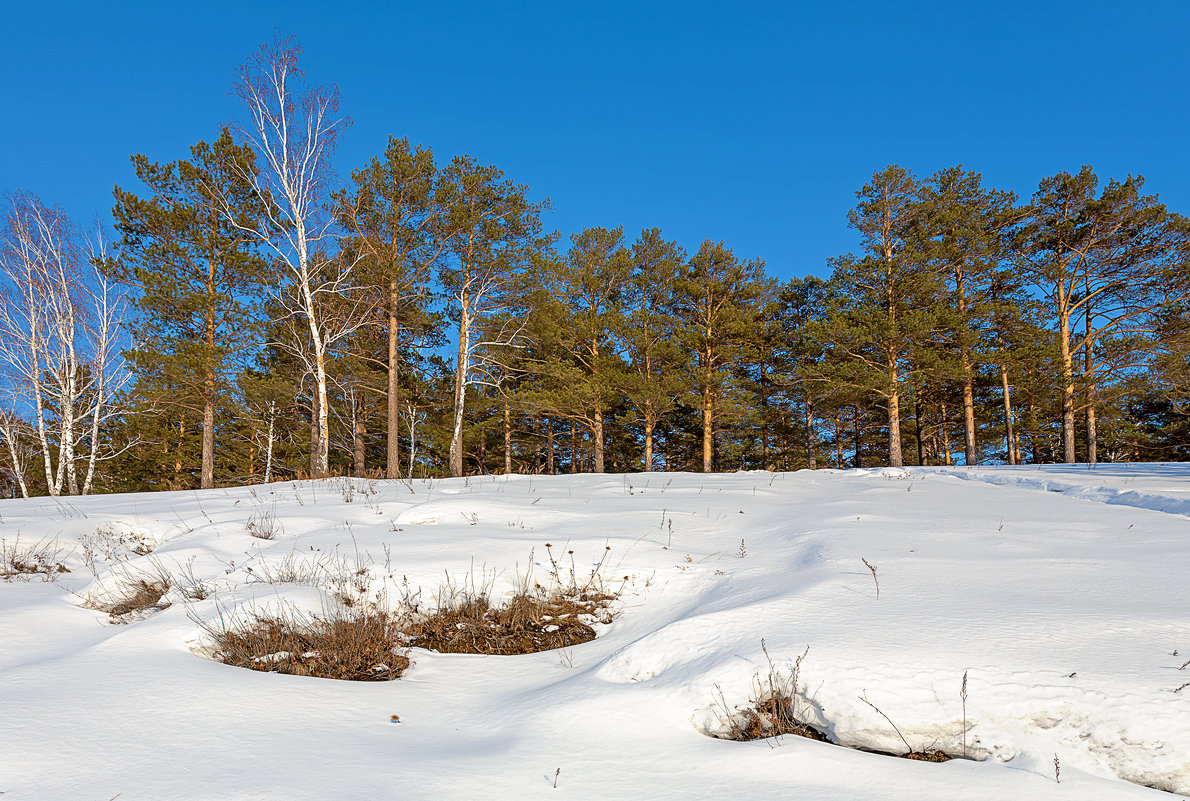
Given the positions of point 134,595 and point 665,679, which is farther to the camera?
point 134,595

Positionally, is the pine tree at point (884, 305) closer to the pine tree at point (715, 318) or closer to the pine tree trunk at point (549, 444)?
the pine tree at point (715, 318)

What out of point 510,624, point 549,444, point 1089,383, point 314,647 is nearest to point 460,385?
point 549,444

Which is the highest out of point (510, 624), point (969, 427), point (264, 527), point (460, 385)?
point (460, 385)

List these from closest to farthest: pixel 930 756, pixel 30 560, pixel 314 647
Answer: pixel 930 756 < pixel 314 647 < pixel 30 560

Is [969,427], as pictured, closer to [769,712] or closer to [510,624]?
[510,624]

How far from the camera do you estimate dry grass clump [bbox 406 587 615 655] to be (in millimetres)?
3256

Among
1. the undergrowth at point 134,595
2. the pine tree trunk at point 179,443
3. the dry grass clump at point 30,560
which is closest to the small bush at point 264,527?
the undergrowth at point 134,595

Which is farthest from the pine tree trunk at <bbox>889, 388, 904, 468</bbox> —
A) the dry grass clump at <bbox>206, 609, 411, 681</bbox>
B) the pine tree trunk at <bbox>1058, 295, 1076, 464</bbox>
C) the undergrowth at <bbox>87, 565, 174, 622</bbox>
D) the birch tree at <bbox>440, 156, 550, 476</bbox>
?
the undergrowth at <bbox>87, 565, 174, 622</bbox>

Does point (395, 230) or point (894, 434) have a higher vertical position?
point (395, 230)

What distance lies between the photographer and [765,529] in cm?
488

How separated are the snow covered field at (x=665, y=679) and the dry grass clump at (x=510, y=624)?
167 millimetres

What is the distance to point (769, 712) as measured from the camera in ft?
6.98

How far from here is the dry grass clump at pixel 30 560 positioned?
4262 millimetres

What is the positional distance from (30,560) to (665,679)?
5.52 m
